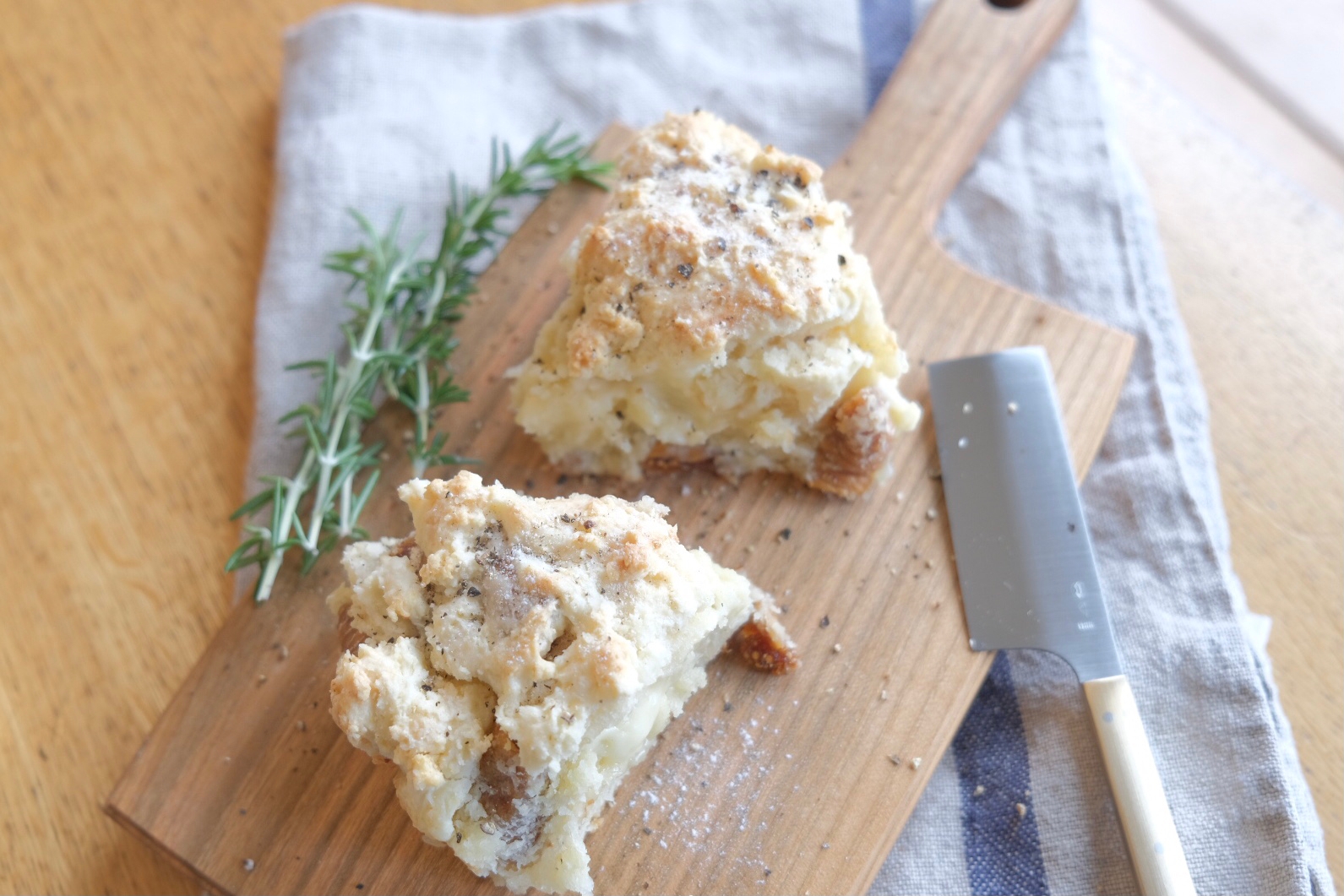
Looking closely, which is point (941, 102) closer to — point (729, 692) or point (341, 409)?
point (729, 692)

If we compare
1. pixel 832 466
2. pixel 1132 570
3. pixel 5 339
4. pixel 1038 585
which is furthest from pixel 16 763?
pixel 1132 570

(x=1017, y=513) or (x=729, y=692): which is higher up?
(x=1017, y=513)

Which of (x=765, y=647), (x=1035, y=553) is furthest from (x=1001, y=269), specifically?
(x=765, y=647)

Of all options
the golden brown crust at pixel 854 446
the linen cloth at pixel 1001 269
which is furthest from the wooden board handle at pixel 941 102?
the golden brown crust at pixel 854 446

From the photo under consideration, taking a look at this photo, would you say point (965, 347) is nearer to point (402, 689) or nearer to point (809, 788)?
point (809, 788)

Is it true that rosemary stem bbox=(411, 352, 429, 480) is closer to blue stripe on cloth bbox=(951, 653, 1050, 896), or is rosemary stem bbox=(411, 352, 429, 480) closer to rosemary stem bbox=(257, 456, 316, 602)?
rosemary stem bbox=(257, 456, 316, 602)

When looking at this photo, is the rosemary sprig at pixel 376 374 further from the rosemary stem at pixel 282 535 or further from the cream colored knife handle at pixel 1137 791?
the cream colored knife handle at pixel 1137 791
